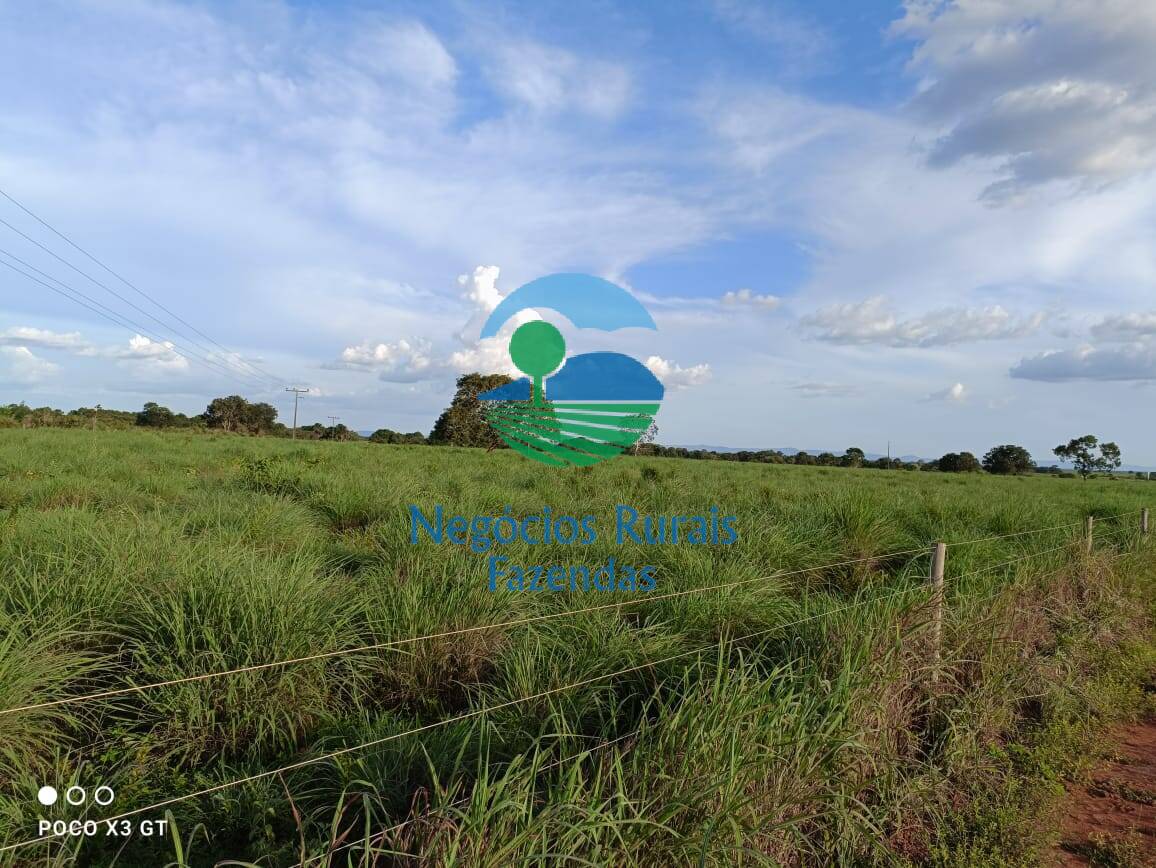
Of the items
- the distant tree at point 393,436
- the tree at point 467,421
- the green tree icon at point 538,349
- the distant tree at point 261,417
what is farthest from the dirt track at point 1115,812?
the distant tree at point 261,417

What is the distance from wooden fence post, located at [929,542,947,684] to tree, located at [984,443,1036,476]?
59.9 m

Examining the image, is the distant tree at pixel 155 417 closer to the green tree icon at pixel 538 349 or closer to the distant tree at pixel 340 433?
the distant tree at pixel 340 433

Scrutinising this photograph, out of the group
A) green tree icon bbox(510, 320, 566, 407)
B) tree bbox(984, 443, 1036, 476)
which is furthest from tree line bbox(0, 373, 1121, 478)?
green tree icon bbox(510, 320, 566, 407)

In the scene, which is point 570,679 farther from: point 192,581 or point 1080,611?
point 1080,611

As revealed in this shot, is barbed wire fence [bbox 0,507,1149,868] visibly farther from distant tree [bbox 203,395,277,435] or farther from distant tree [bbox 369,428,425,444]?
distant tree [bbox 203,395,277,435]

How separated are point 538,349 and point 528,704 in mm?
4497

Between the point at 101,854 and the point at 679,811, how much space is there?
1947 millimetres

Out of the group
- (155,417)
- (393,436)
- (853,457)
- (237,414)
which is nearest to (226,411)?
(237,414)

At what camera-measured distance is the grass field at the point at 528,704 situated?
2.21 meters

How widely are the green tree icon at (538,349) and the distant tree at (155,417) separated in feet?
181

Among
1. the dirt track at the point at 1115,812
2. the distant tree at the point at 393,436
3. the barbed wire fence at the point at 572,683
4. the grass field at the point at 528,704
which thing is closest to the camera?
the barbed wire fence at the point at 572,683

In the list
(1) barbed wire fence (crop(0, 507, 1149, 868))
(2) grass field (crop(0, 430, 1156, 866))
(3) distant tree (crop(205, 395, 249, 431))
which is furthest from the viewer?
(3) distant tree (crop(205, 395, 249, 431))

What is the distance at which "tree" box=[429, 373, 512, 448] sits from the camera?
27.9m

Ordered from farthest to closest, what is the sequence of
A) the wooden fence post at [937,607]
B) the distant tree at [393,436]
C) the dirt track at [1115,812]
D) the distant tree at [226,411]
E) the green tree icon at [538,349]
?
the distant tree at [226,411], the distant tree at [393,436], the green tree icon at [538,349], the wooden fence post at [937,607], the dirt track at [1115,812]
